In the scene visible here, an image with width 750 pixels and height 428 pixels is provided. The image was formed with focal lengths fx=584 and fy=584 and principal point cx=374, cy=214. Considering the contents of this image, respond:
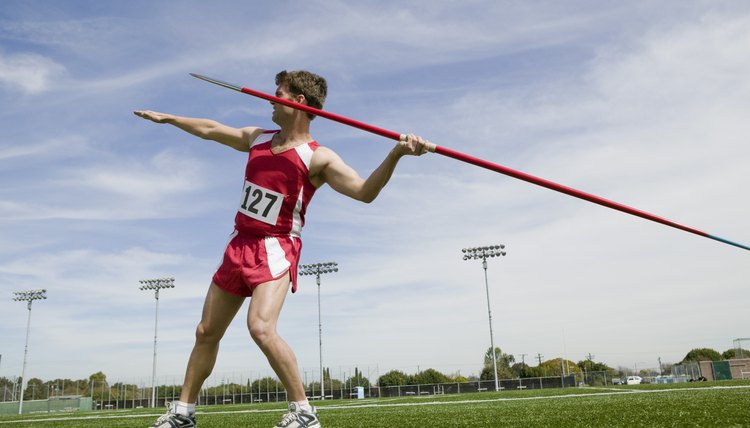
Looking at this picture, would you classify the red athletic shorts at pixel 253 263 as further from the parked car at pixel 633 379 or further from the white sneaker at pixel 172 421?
the parked car at pixel 633 379

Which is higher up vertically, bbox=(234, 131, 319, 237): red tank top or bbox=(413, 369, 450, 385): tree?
bbox=(234, 131, 319, 237): red tank top

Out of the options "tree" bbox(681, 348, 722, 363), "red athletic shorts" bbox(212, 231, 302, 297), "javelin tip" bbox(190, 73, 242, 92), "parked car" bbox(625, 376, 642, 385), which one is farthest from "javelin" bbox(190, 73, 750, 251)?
"tree" bbox(681, 348, 722, 363)

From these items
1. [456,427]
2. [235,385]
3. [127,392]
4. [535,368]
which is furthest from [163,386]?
[456,427]

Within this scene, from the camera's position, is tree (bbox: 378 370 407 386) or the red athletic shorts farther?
tree (bbox: 378 370 407 386)

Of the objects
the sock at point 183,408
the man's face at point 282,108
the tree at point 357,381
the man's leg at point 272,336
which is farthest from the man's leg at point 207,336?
the tree at point 357,381

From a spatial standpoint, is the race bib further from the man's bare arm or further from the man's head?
the man's head

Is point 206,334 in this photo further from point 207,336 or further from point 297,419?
point 297,419

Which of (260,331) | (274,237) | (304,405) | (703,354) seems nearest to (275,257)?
(274,237)

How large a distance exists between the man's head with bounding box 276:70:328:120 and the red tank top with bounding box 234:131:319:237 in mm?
428

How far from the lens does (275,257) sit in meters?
4.00

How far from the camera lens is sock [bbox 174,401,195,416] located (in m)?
3.96

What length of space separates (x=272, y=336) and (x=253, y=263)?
1.69 ft

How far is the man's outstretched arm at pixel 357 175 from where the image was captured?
3.90 metres

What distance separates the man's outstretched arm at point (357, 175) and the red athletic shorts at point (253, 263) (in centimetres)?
52
